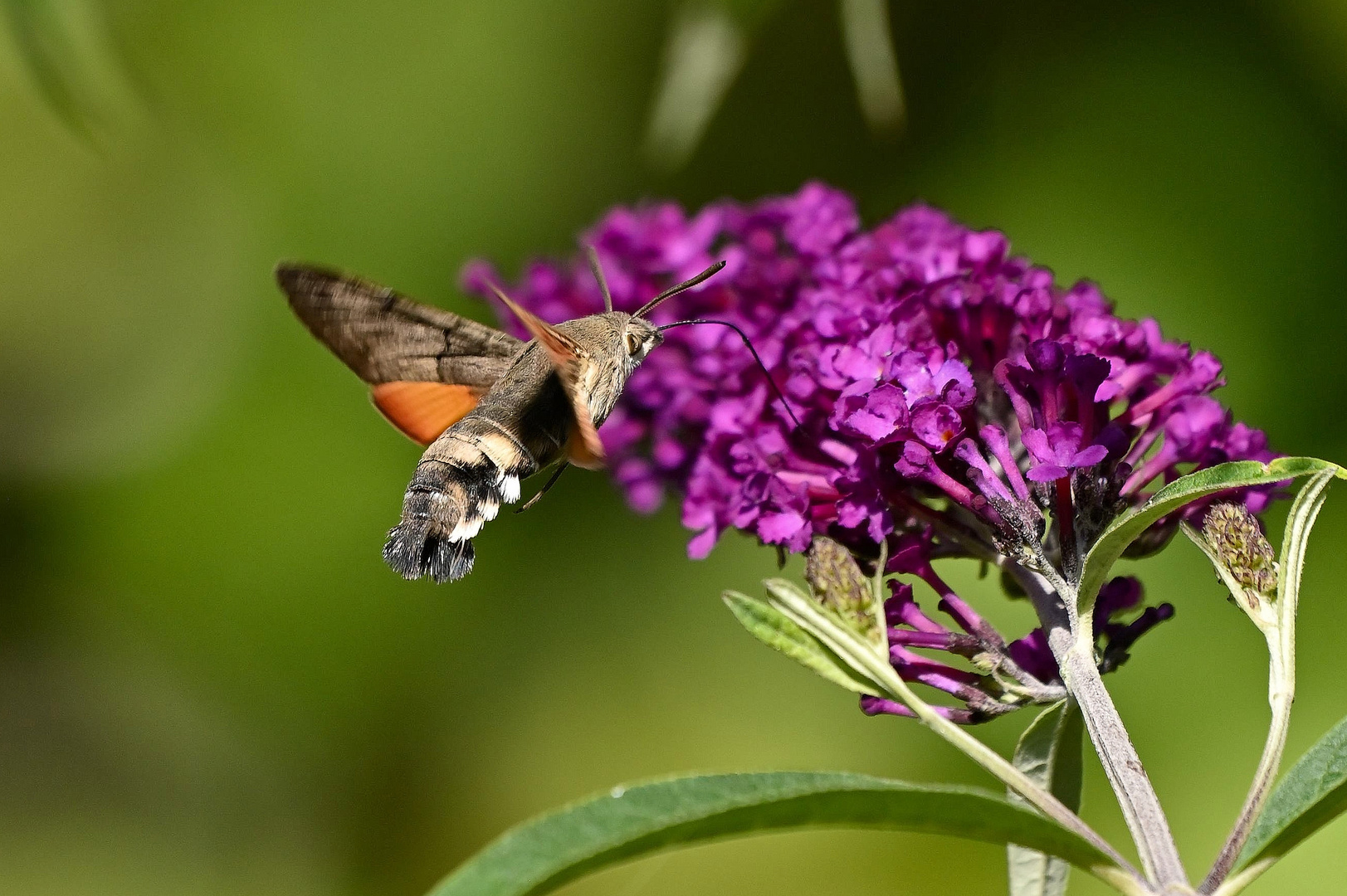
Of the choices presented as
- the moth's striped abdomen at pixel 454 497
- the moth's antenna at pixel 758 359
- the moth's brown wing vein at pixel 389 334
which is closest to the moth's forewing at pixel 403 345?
the moth's brown wing vein at pixel 389 334

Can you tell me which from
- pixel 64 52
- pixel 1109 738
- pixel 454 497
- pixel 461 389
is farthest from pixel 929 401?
pixel 64 52

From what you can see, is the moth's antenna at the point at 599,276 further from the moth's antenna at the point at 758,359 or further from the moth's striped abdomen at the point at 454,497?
the moth's striped abdomen at the point at 454,497

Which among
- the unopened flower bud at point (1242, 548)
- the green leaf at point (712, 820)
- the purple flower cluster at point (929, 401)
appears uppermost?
the purple flower cluster at point (929, 401)

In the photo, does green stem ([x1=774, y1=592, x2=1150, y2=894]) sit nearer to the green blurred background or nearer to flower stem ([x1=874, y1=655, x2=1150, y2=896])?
flower stem ([x1=874, y1=655, x2=1150, y2=896])

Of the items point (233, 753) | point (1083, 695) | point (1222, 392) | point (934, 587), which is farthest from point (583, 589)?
point (1083, 695)

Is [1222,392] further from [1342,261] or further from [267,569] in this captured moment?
[267,569]
